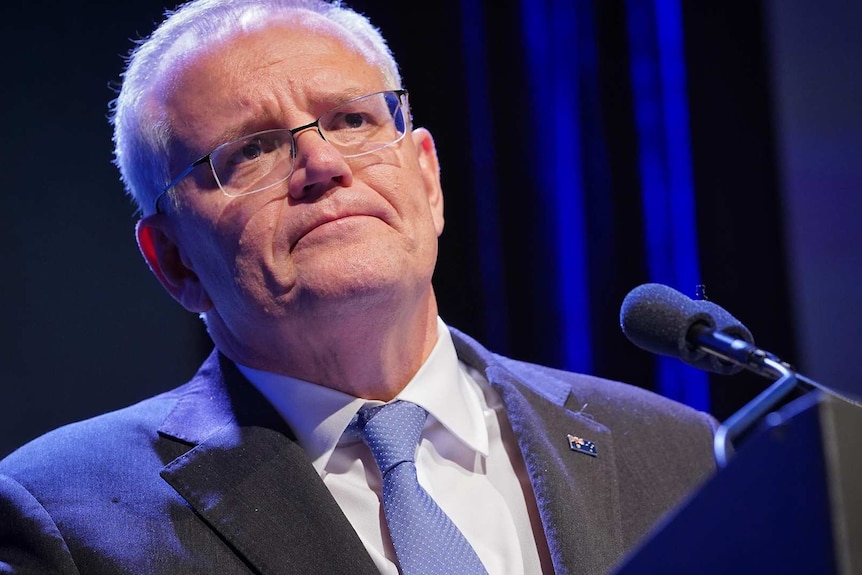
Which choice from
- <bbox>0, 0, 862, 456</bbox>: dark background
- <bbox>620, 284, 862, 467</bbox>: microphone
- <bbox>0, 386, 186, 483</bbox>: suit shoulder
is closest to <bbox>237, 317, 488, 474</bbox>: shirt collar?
<bbox>0, 386, 186, 483</bbox>: suit shoulder

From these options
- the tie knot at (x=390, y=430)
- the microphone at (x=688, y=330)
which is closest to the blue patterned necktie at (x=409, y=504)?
the tie knot at (x=390, y=430)

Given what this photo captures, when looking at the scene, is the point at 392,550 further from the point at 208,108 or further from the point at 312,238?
the point at 208,108

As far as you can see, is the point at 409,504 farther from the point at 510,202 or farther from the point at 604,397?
the point at 510,202

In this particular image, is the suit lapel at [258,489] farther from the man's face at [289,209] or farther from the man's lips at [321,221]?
the man's lips at [321,221]

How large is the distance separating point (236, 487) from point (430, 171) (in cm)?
89

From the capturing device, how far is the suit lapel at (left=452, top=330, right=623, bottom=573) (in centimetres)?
180

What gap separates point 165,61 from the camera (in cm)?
206

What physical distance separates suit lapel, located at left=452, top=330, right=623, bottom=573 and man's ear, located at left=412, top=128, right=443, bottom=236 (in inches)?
11.6

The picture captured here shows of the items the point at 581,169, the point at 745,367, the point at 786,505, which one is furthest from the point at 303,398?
the point at 581,169

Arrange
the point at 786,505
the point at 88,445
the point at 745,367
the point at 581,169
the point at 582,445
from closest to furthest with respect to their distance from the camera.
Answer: the point at 786,505 < the point at 745,367 < the point at 88,445 < the point at 582,445 < the point at 581,169

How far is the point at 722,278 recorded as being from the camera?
2.76 meters

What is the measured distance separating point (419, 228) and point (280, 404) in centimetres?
46

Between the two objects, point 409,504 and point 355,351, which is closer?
point 409,504

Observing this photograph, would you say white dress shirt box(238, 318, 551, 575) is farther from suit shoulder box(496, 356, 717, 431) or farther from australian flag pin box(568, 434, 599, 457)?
suit shoulder box(496, 356, 717, 431)
